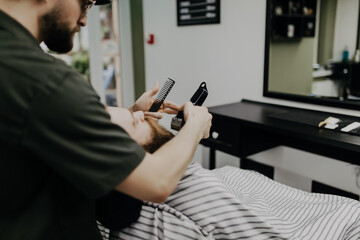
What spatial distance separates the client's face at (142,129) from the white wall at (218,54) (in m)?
1.46

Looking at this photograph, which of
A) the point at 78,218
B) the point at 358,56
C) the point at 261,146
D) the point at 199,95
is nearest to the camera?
the point at 78,218

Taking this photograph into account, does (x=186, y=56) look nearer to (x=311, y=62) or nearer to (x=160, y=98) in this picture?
(x=311, y=62)

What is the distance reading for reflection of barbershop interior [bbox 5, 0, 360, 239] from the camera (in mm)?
1585

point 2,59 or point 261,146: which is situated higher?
point 2,59

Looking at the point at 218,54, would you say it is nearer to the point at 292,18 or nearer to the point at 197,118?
the point at 292,18

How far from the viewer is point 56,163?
704mm

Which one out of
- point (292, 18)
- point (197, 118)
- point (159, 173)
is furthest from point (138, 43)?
point (159, 173)

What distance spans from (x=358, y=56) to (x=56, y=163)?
14.7 ft

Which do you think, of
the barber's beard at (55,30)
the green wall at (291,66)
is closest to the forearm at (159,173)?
the barber's beard at (55,30)

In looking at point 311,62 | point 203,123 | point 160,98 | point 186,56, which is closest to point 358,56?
point 311,62

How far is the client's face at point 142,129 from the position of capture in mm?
1116

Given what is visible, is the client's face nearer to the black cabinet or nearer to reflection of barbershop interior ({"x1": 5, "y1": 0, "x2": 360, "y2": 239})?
reflection of barbershop interior ({"x1": 5, "y1": 0, "x2": 360, "y2": 239})

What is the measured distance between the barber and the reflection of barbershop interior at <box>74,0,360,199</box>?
126cm

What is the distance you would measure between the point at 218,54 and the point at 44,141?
7.61ft
